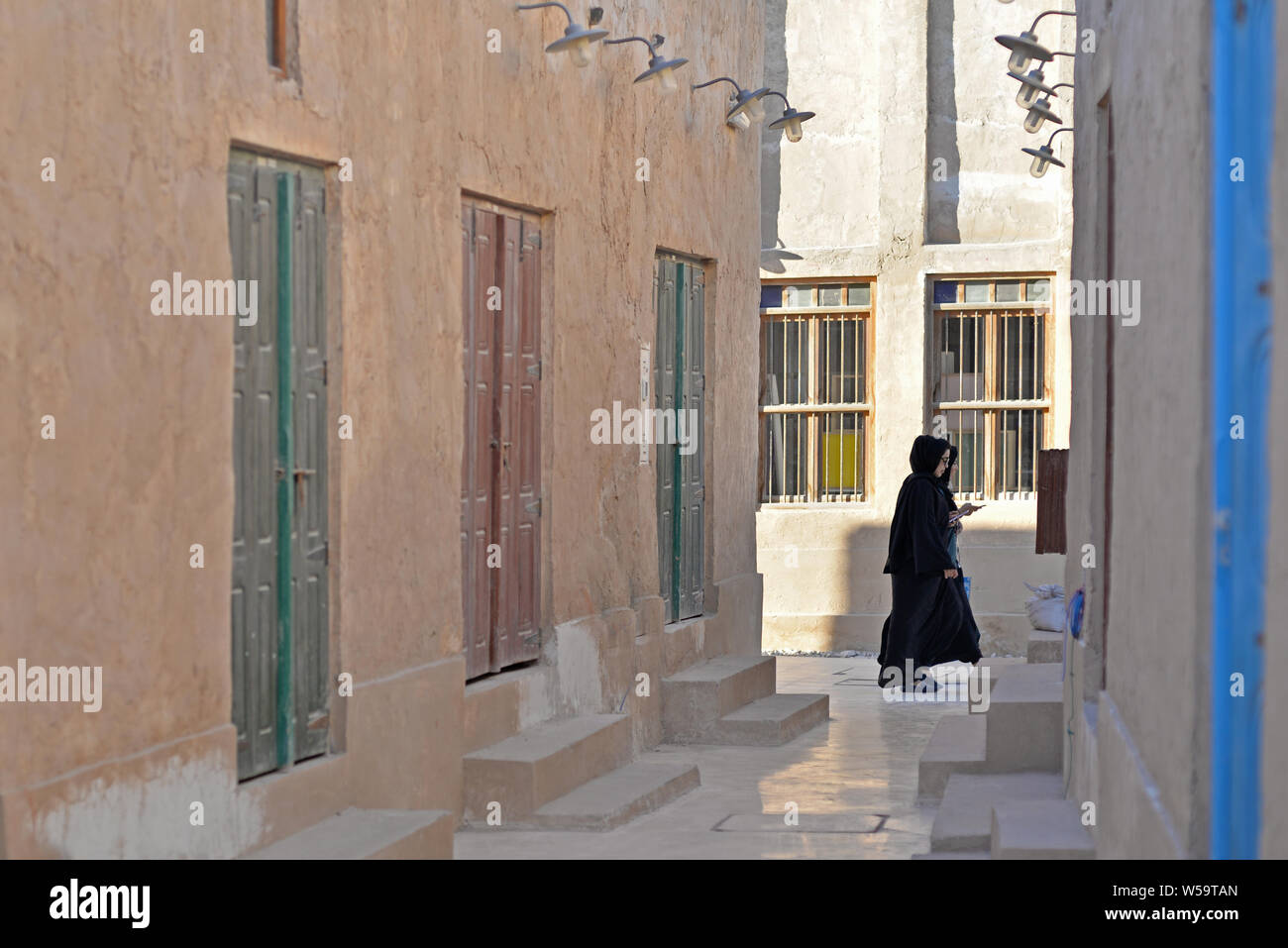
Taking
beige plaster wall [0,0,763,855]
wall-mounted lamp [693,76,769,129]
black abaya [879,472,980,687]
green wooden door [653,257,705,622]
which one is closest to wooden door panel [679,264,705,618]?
green wooden door [653,257,705,622]

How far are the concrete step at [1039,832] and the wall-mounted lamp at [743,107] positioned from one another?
5.93 metres

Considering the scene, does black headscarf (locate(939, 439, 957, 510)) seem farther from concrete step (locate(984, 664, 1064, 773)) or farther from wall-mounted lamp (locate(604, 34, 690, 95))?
concrete step (locate(984, 664, 1064, 773))

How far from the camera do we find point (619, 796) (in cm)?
749

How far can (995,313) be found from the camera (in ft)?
46.2

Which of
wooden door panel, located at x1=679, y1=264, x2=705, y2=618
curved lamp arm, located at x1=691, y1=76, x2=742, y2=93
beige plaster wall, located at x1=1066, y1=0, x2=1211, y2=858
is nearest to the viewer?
beige plaster wall, located at x1=1066, y1=0, x2=1211, y2=858

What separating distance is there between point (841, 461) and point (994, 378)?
1.40 m

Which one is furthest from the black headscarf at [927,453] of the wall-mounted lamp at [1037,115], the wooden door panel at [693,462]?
the wall-mounted lamp at [1037,115]

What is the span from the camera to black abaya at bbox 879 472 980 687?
1114cm

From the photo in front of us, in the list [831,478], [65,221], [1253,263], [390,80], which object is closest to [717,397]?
[831,478]

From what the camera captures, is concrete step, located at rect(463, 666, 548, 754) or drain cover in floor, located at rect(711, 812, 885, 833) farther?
concrete step, located at rect(463, 666, 548, 754)

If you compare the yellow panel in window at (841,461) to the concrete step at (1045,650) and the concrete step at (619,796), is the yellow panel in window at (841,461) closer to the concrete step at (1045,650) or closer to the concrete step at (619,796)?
the concrete step at (1045,650)

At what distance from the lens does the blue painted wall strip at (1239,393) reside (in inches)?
123

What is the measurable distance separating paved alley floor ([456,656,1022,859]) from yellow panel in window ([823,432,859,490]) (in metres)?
3.52

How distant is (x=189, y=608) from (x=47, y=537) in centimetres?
78
